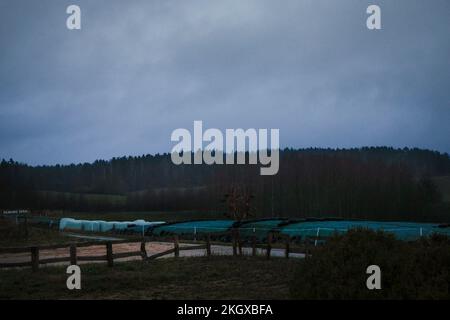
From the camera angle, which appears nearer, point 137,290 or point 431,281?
point 431,281

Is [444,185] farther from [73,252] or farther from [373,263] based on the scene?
[373,263]

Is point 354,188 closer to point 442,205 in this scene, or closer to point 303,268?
point 442,205

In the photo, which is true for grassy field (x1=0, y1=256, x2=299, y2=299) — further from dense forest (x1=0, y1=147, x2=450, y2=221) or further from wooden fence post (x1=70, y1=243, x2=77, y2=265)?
dense forest (x1=0, y1=147, x2=450, y2=221)

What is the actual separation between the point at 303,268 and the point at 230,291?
12.8 feet

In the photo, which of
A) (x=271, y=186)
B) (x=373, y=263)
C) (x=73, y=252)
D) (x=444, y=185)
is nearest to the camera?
(x=373, y=263)

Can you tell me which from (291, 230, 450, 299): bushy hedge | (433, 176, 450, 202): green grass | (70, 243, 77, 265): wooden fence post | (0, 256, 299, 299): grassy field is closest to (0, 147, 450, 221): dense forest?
(433, 176, 450, 202): green grass

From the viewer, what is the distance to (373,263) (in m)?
7.14

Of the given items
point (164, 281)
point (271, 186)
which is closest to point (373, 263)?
point (164, 281)

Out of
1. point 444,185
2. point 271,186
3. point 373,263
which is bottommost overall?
point 444,185

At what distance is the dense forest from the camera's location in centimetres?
5516

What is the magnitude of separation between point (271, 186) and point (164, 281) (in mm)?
49929
